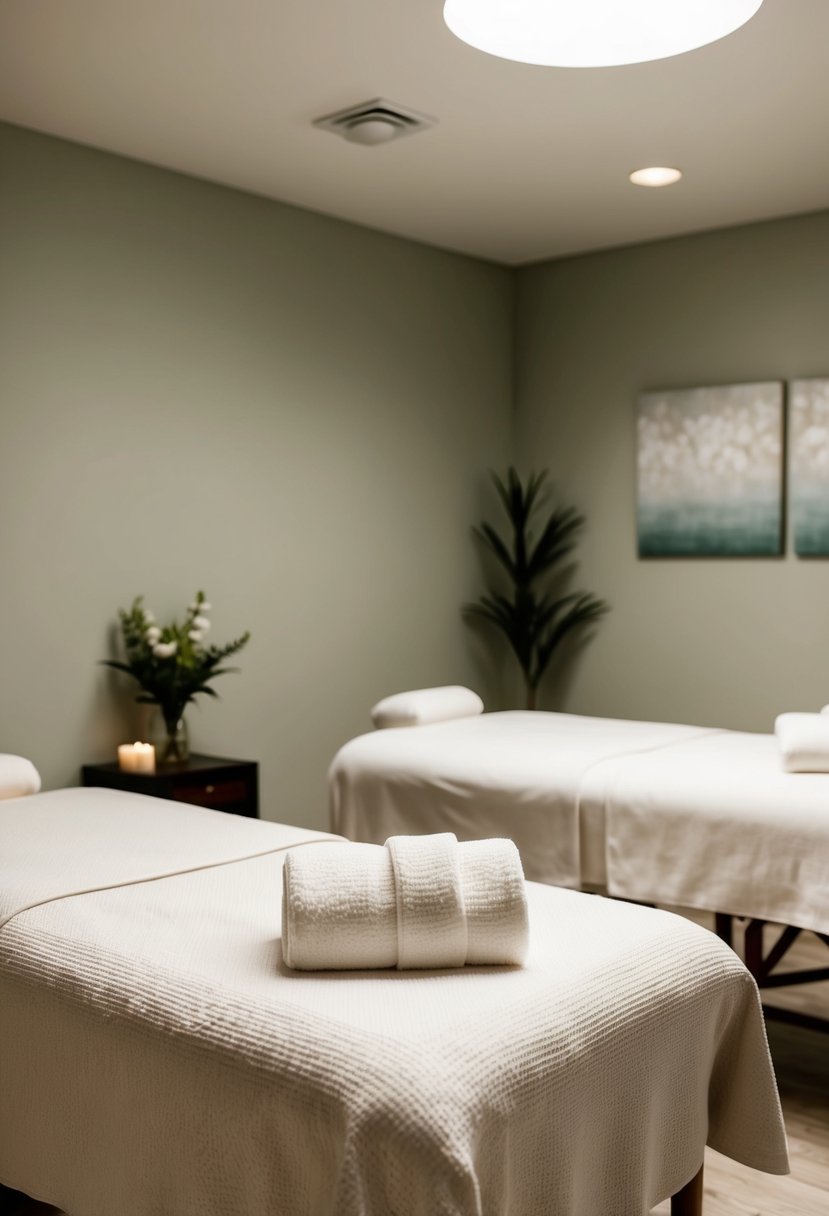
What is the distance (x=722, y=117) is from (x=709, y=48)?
18.7 inches

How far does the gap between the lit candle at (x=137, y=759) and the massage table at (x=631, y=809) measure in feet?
1.68

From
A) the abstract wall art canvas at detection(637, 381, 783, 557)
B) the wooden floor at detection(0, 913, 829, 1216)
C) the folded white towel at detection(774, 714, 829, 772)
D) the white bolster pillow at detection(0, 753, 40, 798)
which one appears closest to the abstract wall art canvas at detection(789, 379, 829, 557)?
the abstract wall art canvas at detection(637, 381, 783, 557)

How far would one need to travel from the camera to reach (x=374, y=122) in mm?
3131

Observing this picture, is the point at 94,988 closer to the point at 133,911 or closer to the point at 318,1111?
the point at 133,911

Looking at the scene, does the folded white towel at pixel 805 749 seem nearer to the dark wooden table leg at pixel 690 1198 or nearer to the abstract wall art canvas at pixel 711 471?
the dark wooden table leg at pixel 690 1198

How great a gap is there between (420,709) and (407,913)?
1.94 meters

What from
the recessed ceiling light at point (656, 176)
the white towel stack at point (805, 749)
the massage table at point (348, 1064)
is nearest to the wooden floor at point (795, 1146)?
the massage table at point (348, 1064)

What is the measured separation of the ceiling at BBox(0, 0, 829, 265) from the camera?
2.61m

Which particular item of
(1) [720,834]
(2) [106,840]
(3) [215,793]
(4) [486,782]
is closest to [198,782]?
(3) [215,793]

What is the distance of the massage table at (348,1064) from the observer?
1361 mm

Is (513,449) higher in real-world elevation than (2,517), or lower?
higher

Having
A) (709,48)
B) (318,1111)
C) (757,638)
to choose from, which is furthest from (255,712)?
(318,1111)

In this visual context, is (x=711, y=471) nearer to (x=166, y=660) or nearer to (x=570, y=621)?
(x=570, y=621)

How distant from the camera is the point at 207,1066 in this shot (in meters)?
1.49
